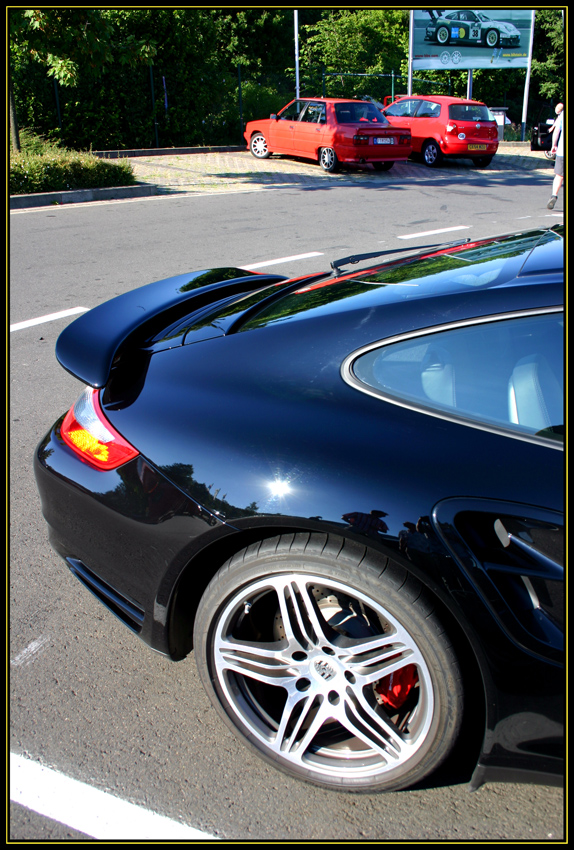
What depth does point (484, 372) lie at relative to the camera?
1.77 metres

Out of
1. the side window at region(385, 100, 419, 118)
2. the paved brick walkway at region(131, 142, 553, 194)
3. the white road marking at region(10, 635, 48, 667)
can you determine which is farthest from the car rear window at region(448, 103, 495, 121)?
the white road marking at region(10, 635, 48, 667)

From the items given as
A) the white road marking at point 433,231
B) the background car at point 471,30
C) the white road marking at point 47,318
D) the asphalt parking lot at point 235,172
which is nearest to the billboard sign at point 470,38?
the background car at point 471,30

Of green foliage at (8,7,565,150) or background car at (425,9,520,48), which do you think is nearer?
green foliage at (8,7,565,150)

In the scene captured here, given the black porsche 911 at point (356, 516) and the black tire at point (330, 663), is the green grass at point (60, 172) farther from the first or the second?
the black tire at point (330, 663)

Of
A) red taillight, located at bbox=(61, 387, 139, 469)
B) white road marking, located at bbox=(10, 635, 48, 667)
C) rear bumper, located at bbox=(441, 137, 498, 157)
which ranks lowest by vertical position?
white road marking, located at bbox=(10, 635, 48, 667)

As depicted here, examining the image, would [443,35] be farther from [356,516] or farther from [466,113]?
[356,516]

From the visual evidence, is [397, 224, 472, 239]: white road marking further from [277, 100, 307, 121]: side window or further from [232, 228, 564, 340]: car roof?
[277, 100, 307, 121]: side window

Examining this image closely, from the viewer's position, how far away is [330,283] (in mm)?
2492

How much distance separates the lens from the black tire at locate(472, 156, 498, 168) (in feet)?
56.9

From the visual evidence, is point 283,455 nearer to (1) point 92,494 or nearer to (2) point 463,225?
(1) point 92,494

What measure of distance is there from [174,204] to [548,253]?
1074 cm

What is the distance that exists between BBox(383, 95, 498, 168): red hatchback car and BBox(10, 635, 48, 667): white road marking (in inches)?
677

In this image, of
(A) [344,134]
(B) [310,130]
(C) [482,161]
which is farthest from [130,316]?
(C) [482,161]

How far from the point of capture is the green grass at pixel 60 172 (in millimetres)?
12133
